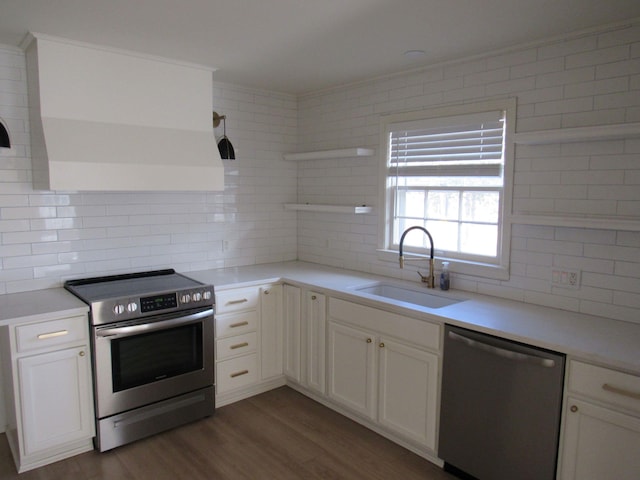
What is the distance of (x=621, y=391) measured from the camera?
1.94m

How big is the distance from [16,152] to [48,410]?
5.20 feet

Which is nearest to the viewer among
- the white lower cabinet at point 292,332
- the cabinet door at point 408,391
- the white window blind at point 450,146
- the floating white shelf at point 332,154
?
the cabinet door at point 408,391

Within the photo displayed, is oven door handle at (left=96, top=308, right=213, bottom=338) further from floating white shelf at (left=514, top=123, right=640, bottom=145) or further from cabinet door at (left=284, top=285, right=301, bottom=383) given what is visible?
floating white shelf at (left=514, top=123, right=640, bottom=145)

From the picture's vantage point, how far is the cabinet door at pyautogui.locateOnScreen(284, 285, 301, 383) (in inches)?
140

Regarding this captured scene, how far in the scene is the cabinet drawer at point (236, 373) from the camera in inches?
133

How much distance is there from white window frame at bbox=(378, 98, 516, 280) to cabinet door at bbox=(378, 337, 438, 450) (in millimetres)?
753

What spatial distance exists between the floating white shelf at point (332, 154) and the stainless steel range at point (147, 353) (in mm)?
1477

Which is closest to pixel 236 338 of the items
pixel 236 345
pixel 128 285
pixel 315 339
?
pixel 236 345

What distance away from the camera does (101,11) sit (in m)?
2.34

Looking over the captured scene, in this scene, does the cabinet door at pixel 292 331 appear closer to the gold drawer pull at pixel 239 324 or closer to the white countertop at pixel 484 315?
the white countertop at pixel 484 315

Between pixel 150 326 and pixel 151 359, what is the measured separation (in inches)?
9.4

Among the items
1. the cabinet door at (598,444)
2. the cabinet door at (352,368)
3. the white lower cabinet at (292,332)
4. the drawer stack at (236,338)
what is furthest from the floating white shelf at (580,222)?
the drawer stack at (236,338)

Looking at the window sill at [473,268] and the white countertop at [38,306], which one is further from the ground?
the window sill at [473,268]

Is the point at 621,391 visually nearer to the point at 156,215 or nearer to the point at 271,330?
the point at 271,330
